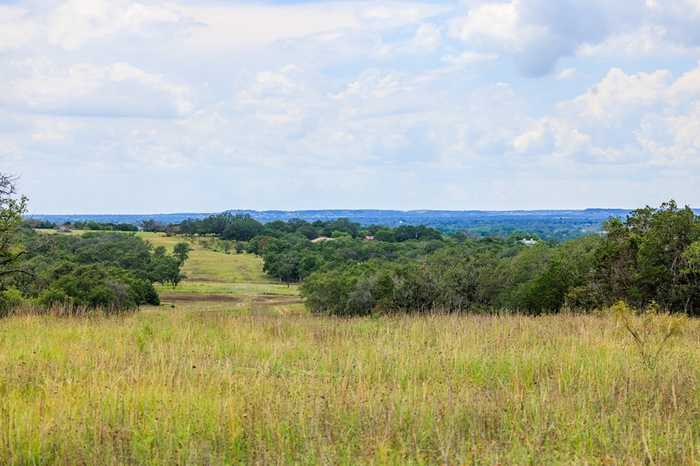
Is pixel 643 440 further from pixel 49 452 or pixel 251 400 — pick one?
pixel 49 452

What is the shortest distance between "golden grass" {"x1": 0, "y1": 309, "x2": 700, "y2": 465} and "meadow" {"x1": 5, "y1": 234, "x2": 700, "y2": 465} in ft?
0.08

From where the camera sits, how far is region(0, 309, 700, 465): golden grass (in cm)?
609

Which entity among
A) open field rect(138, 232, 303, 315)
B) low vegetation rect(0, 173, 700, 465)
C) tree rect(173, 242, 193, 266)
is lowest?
open field rect(138, 232, 303, 315)

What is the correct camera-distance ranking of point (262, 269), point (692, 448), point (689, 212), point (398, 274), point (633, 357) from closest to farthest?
point (692, 448) → point (633, 357) → point (689, 212) → point (398, 274) → point (262, 269)

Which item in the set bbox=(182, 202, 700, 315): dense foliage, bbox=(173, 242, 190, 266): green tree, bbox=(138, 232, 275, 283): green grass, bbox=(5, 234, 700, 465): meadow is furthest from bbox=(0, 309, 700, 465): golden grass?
bbox=(173, 242, 190, 266): green tree

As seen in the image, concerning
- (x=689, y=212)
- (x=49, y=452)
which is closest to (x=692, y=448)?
(x=49, y=452)

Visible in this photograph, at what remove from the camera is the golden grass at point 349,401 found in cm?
609

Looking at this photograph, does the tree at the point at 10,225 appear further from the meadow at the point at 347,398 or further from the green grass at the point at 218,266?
the green grass at the point at 218,266

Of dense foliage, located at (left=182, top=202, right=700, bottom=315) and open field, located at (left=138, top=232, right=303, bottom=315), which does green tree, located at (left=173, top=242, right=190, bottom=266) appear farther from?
dense foliage, located at (left=182, top=202, right=700, bottom=315)

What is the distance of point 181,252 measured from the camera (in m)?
146

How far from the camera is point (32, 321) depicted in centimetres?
1409

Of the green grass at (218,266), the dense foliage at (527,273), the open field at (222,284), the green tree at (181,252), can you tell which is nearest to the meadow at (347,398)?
the dense foliage at (527,273)

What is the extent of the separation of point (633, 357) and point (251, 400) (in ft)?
18.4

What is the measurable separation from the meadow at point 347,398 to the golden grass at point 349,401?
2 centimetres
